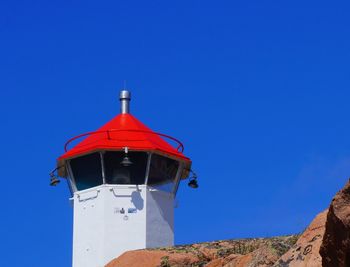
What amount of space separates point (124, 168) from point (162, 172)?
1370mm

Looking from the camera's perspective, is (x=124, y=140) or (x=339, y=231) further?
(x=124, y=140)

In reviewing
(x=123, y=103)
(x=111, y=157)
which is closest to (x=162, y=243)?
(x=111, y=157)

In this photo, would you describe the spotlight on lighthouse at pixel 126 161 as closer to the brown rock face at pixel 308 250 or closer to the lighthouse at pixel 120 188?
the lighthouse at pixel 120 188

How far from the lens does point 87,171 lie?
28.0 metres

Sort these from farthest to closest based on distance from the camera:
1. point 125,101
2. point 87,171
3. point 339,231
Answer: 1. point 125,101
2. point 87,171
3. point 339,231

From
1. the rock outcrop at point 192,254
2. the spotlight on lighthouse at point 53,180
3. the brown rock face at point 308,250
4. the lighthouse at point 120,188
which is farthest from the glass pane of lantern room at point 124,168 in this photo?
the brown rock face at point 308,250

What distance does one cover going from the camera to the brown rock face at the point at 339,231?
675 centimetres

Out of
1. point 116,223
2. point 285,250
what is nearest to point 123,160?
point 116,223

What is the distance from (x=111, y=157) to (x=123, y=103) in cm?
312

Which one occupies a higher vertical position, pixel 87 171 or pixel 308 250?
pixel 87 171

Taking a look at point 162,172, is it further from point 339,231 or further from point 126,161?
point 339,231

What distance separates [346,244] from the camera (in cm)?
675

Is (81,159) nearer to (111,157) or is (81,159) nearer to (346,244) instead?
(111,157)

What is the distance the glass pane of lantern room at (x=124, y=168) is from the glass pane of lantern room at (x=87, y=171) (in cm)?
27
